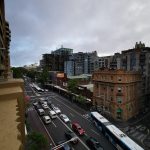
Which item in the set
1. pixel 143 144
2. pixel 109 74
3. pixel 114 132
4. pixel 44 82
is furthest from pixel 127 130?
pixel 44 82

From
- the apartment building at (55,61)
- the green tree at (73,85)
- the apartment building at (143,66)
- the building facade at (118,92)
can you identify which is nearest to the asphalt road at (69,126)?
the building facade at (118,92)

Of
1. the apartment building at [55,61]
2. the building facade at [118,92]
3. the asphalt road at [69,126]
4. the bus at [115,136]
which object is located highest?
the apartment building at [55,61]

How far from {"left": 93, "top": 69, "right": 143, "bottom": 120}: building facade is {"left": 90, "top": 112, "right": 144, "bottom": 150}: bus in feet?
30.4

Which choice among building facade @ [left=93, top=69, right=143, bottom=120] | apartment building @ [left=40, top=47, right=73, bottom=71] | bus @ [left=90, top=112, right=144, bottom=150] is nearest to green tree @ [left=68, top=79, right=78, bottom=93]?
building facade @ [left=93, top=69, right=143, bottom=120]

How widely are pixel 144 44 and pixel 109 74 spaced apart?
39.9 m

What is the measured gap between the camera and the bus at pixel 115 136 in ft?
79.7

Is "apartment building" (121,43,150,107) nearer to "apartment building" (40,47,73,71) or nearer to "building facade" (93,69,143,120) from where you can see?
"building facade" (93,69,143,120)

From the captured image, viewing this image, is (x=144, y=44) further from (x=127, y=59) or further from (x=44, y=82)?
(x=44, y=82)

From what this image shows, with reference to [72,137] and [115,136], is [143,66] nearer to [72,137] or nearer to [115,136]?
[115,136]

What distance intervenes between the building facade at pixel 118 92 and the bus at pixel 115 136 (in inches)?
364

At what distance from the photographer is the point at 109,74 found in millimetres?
44344

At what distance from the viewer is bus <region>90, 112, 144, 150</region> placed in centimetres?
2429

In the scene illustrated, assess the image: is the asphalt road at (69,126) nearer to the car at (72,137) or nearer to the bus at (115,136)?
the car at (72,137)

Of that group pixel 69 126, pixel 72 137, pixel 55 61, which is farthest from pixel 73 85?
pixel 55 61
